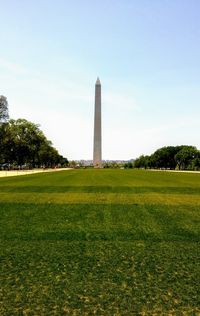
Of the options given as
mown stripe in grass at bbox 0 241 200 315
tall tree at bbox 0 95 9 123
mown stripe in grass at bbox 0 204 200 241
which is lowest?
mown stripe in grass at bbox 0 241 200 315

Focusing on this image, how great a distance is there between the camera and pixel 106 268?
7.09 meters

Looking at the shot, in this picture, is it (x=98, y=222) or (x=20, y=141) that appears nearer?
(x=98, y=222)

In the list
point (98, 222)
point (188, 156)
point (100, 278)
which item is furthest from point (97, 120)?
point (100, 278)

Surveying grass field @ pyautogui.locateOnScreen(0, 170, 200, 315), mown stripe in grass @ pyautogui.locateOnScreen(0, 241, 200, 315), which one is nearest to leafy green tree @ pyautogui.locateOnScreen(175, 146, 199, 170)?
grass field @ pyautogui.locateOnScreen(0, 170, 200, 315)

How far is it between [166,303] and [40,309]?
188 cm

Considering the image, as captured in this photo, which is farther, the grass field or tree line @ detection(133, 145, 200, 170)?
tree line @ detection(133, 145, 200, 170)

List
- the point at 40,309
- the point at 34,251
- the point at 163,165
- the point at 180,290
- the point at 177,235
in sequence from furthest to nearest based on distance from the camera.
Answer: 1. the point at 163,165
2. the point at 177,235
3. the point at 34,251
4. the point at 180,290
5. the point at 40,309

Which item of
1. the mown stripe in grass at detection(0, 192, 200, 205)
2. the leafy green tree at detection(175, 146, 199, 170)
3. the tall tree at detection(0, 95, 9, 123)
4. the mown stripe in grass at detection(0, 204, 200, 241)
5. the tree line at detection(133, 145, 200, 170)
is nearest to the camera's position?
the mown stripe in grass at detection(0, 204, 200, 241)

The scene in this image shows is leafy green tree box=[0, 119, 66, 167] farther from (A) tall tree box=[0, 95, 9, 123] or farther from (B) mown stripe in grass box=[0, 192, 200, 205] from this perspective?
(B) mown stripe in grass box=[0, 192, 200, 205]

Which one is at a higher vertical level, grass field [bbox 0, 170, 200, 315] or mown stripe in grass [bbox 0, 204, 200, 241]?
mown stripe in grass [bbox 0, 204, 200, 241]

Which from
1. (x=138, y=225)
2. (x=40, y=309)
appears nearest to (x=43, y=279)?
(x=40, y=309)

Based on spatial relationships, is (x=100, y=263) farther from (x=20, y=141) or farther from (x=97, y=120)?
(x=97, y=120)

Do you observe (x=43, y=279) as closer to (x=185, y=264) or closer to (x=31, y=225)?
(x=185, y=264)

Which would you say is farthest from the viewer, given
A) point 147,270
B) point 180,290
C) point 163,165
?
point 163,165
